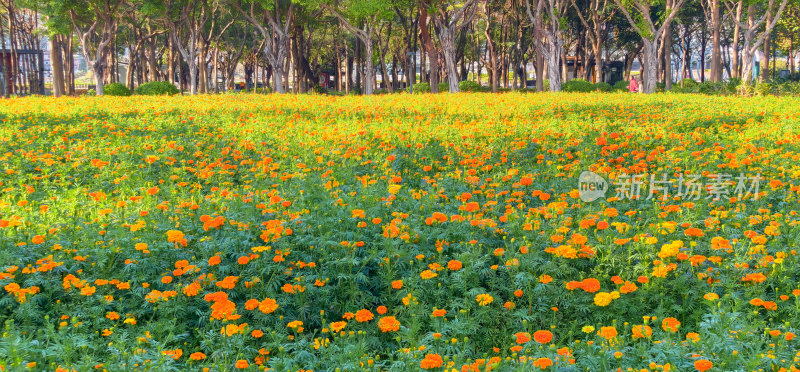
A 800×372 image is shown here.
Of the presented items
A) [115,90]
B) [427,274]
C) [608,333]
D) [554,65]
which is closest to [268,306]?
[427,274]

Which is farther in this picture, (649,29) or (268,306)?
(649,29)

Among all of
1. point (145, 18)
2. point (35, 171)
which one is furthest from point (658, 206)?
point (145, 18)

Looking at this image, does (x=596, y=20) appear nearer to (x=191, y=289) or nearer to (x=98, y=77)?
(x=98, y=77)

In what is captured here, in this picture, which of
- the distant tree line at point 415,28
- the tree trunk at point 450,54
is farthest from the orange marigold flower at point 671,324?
the tree trunk at point 450,54

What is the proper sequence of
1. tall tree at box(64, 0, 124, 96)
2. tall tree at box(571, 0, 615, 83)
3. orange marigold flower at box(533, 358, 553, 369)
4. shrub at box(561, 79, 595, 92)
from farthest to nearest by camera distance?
tall tree at box(571, 0, 615, 83) → shrub at box(561, 79, 595, 92) → tall tree at box(64, 0, 124, 96) → orange marigold flower at box(533, 358, 553, 369)

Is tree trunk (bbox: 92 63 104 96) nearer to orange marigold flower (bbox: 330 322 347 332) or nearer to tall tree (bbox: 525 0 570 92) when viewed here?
tall tree (bbox: 525 0 570 92)

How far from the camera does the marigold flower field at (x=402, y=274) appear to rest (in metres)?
3.04

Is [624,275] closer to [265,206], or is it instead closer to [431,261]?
[431,261]

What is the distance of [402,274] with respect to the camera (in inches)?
163

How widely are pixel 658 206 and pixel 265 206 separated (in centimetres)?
323

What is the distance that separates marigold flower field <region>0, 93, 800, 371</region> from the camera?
3.04 meters

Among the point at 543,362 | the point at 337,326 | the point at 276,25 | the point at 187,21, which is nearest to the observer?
the point at 543,362

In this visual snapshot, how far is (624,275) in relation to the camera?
4031 mm

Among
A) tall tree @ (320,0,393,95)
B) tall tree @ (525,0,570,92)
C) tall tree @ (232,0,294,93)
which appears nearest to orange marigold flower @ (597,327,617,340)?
tall tree @ (320,0,393,95)
